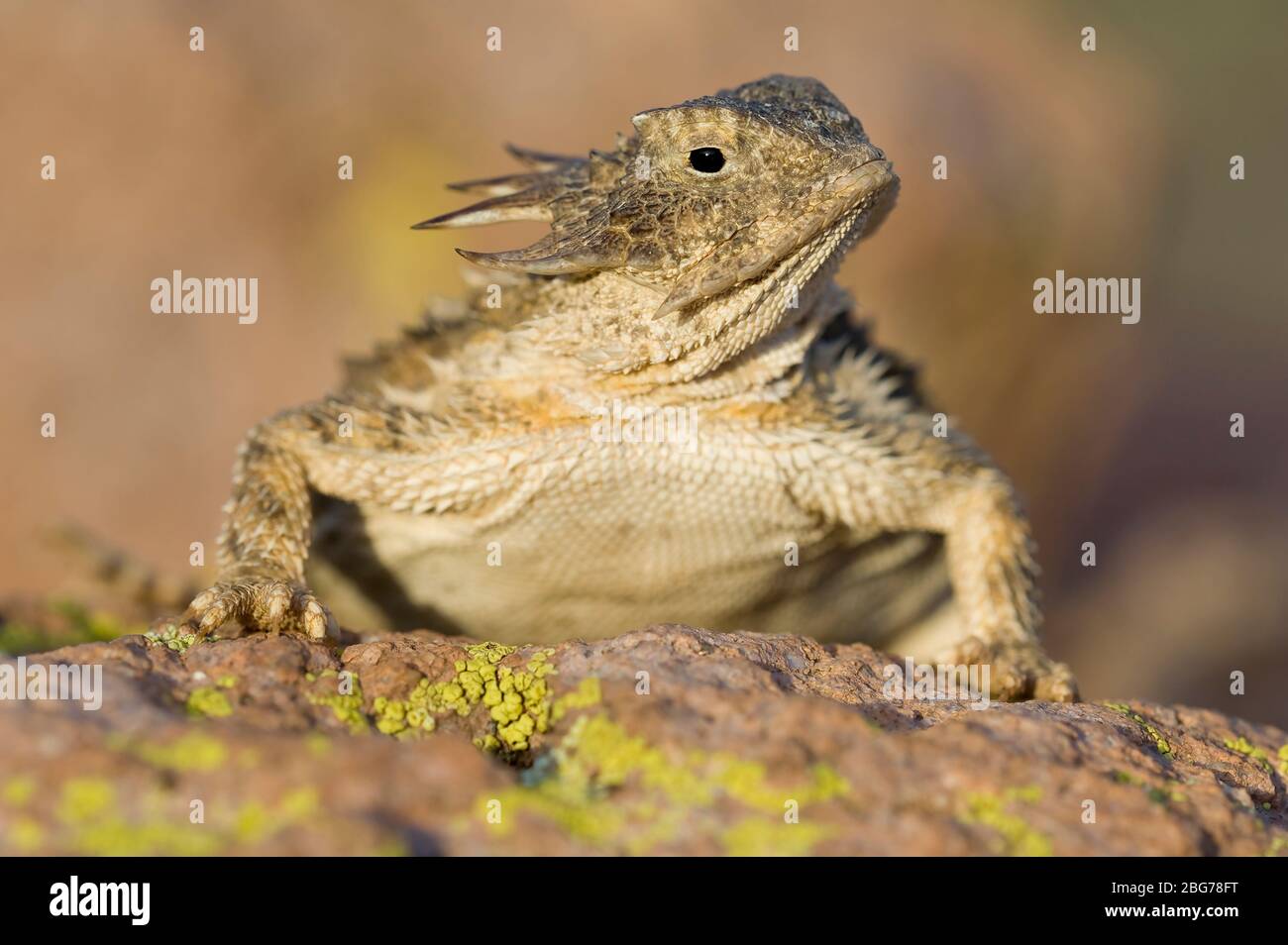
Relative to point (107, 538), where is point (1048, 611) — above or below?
below

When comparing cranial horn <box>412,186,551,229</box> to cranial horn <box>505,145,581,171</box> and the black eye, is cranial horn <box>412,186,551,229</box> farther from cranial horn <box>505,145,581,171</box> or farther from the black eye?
the black eye

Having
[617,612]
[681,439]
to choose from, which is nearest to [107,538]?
[617,612]

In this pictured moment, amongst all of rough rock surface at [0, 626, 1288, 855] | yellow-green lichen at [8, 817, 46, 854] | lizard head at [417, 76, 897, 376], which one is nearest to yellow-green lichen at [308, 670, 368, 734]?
rough rock surface at [0, 626, 1288, 855]

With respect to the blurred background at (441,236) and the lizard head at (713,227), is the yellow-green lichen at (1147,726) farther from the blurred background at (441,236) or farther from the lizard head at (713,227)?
the blurred background at (441,236)

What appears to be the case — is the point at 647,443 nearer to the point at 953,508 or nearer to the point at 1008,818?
the point at 953,508

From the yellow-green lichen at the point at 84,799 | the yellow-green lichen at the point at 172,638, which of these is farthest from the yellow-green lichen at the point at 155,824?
the yellow-green lichen at the point at 172,638

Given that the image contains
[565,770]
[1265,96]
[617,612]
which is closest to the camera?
[565,770]

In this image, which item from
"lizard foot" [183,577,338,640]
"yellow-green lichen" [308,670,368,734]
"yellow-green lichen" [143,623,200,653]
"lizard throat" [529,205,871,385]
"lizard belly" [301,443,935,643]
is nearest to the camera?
"yellow-green lichen" [308,670,368,734]
